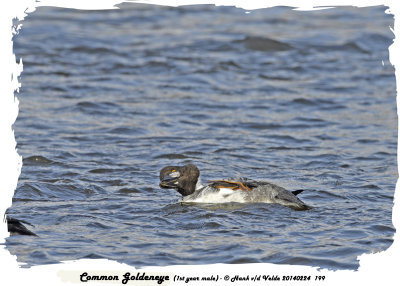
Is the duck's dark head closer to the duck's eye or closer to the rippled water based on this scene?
the duck's eye

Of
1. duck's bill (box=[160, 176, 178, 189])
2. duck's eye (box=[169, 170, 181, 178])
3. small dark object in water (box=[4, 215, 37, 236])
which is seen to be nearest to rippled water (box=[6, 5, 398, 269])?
small dark object in water (box=[4, 215, 37, 236])

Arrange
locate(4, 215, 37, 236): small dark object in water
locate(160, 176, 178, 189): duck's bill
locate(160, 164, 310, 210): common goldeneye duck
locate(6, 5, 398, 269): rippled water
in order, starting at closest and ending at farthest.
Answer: locate(4, 215, 37, 236): small dark object in water < locate(6, 5, 398, 269): rippled water < locate(160, 164, 310, 210): common goldeneye duck < locate(160, 176, 178, 189): duck's bill

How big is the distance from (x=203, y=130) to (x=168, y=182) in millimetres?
4028

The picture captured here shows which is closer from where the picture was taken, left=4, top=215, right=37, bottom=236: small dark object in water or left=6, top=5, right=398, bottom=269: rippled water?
left=4, top=215, right=37, bottom=236: small dark object in water

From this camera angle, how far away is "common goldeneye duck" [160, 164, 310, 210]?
9648mm

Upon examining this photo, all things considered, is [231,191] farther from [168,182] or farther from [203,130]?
[203,130]

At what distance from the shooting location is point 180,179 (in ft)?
33.4

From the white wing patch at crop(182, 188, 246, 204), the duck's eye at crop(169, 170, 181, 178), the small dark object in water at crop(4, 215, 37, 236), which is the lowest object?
the white wing patch at crop(182, 188, 246, 204)

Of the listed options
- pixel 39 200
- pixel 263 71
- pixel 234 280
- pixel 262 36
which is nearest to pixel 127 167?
pixel 39 200

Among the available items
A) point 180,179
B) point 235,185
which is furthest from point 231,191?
point 180,179

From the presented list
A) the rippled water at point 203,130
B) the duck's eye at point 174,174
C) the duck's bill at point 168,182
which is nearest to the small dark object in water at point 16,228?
the rippled water at point 203,130

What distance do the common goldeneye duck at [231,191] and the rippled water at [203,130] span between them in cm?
14

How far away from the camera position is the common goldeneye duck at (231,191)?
380 inches

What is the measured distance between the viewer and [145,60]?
60.4ft
